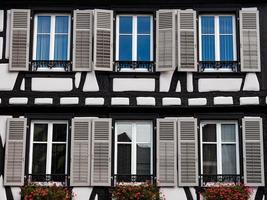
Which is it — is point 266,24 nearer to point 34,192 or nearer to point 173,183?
point 173,183

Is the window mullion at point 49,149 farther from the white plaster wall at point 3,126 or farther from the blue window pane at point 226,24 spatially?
the blue window pane at point 226,24

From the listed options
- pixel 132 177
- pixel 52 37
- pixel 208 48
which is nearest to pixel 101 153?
pixel 132 177

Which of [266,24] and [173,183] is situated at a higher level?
[266,24]

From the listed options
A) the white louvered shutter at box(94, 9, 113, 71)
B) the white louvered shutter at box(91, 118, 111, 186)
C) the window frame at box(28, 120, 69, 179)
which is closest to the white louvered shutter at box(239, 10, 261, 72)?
the white louvered shutter at box(94, 9, 113, 71)

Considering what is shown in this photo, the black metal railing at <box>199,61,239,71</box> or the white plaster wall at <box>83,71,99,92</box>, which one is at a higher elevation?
the black metal railing at <box>199,61,239,71</box>

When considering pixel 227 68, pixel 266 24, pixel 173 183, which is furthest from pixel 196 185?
pixel 266 24

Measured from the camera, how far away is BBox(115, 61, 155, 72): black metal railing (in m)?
16.2

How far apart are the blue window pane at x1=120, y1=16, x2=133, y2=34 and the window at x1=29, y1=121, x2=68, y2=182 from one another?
2.65 m

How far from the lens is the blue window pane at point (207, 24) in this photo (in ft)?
54.2

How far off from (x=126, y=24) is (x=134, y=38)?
409mm

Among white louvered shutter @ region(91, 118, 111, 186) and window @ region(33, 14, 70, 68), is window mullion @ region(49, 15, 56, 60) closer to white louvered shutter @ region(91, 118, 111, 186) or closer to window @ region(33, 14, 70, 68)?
window @ region(33, 14, 70, 68)

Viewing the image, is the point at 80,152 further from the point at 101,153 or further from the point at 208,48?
the point at 208,48

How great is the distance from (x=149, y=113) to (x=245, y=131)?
2.22 meters

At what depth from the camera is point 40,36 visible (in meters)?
16.5
